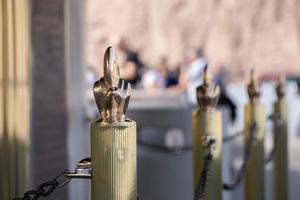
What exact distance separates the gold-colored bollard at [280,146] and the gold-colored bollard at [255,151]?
70cm

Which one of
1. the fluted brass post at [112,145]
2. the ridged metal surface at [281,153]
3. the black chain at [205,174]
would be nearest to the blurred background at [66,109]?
the ridged metal surface at [281,153]

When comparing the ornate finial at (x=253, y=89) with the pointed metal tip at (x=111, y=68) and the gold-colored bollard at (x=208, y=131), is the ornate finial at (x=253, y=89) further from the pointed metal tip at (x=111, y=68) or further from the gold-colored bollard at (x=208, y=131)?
the pointed metal tip at (x=111, y=68)

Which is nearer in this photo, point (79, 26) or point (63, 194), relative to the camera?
point (63, 194)

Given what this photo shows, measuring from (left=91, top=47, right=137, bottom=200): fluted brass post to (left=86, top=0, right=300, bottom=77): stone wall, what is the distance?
1992cm

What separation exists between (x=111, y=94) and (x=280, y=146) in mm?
3168

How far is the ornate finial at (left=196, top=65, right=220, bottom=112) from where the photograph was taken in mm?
3398

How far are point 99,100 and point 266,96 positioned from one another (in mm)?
11496

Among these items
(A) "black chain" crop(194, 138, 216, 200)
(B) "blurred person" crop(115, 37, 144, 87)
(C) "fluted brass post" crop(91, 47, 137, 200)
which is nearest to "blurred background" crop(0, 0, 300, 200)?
(B) "blurred person" crop(115, 37, 144, 87)

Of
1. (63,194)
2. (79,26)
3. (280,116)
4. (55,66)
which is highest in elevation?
(79,26)

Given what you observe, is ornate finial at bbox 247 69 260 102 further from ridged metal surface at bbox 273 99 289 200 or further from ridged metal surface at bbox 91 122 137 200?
ridged metal surface at bbox 91 122 137 200

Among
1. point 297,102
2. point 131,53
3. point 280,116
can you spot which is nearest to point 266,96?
point 297,102

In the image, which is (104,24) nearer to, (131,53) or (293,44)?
(293,44)

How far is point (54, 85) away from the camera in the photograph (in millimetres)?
4121

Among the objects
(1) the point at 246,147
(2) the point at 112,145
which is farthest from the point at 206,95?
(2) the point at 112,145
